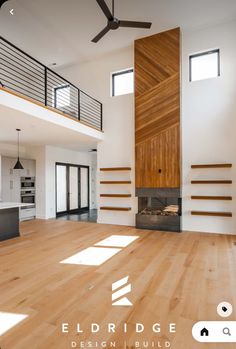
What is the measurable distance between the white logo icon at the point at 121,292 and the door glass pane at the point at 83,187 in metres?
7.17

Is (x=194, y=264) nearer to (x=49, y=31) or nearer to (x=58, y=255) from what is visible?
(x=58, y=255)

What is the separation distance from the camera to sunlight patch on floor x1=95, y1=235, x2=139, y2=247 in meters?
4.71

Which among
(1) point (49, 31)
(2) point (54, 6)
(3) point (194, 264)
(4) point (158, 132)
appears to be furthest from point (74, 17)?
(3) point (194, 264)

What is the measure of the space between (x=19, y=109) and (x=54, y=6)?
9.75 ft

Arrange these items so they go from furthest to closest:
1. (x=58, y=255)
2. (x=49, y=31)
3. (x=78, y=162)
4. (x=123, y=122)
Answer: (x=78, y=162) < (x=123, y=122) < (x=49, y=31) < (x=58, y=255)

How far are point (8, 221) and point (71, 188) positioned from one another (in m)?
4.28

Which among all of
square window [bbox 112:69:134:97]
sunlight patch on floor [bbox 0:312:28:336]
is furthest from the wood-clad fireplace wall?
sunlight patch on floor [bbox 0:312:28:336]

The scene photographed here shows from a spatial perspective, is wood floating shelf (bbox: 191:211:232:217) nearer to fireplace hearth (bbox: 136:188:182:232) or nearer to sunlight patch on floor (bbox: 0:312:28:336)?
fireplace hearth (bbox: 136:188:182:232)

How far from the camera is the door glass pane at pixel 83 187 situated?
9949 mm

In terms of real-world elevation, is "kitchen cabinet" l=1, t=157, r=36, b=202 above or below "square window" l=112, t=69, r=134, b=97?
below

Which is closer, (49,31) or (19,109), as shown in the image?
(19,109)

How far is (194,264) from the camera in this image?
3545 millimetres

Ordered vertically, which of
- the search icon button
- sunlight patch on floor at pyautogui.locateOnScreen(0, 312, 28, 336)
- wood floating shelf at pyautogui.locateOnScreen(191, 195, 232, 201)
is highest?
wood floating shelf at pyautogui.locateOnScreen(191, 195, 232, 201)

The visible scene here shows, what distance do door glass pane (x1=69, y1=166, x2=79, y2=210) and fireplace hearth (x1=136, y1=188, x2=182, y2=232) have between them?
3939 millimetres
